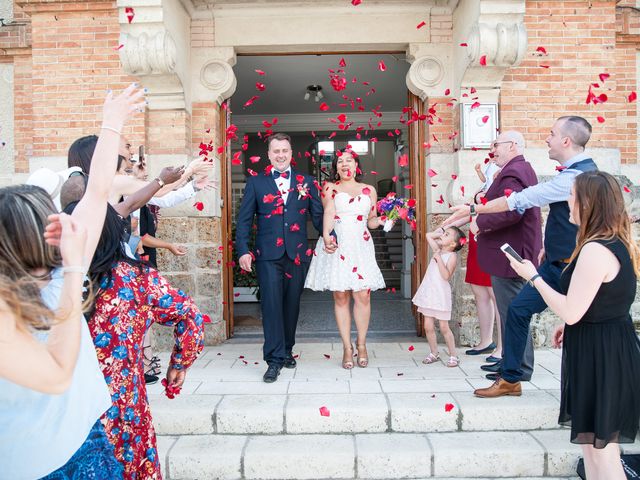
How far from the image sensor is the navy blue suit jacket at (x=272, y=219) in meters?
4.77

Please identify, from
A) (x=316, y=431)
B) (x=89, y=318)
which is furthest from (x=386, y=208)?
(x=89, y=318)

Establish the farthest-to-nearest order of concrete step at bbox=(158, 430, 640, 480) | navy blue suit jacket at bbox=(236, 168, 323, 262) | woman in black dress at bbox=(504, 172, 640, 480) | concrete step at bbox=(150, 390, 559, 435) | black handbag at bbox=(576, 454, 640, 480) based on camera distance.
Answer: navy blue suit jacket at bbox=(236, 168, 323, 262) → concrete step at bbox=(150, 390, 559, 435) → concrete step at bbox=(158, 430, 640, 480) → black handbag at bbox=(576, 454, 640, 480) → woman in black dress at bbox=(504, 172, 640, 480)

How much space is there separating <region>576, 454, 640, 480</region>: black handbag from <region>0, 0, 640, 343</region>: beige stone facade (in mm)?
2309

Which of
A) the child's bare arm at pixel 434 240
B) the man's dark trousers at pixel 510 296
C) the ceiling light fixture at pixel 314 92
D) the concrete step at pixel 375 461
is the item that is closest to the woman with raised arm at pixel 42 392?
the concrete step at pixel 375 461

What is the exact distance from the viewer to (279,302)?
15.6 ft

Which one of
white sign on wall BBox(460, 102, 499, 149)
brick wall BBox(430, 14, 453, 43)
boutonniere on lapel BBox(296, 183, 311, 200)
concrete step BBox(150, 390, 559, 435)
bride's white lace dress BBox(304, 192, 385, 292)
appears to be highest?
brick wall BBox(430, 14, 453, 43)

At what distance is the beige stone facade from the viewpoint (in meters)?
5.65

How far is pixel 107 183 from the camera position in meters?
1.83

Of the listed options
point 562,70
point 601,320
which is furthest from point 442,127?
point 601,320

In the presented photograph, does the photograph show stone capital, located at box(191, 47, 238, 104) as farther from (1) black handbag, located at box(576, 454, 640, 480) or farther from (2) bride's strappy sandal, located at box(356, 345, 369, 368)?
(1) black handbag, located at box(576, 454, 640, 480)

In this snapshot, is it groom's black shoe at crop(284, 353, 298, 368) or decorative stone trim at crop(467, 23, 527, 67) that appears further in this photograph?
decorative stone trim at crop(467, 23, 527, 67)

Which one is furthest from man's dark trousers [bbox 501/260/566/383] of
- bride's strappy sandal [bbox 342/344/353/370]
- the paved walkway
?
bride's strappy sandal [bbox 342/344/353/370]

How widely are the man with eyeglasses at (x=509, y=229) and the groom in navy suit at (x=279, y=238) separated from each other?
5.18 ft

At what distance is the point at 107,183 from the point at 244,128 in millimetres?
12052
